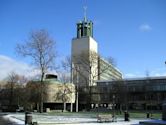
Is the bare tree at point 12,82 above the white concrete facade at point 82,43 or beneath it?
beneath

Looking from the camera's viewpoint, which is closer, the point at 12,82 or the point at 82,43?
the point at 12,82

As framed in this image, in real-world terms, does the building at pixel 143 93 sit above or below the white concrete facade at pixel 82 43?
below

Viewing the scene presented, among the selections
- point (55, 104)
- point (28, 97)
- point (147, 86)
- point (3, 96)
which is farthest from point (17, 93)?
point (147, 86)

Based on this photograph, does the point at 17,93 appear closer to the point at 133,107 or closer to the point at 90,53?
the point at 90,53

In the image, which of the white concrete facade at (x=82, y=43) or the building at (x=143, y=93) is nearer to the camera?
the building at (x=143, y=93)

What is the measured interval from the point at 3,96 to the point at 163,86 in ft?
184

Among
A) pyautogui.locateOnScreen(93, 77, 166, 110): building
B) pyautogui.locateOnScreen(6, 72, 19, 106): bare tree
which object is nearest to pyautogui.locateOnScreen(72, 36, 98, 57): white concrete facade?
pyautogui.locateOnScreen(93, 77, 166, 110): building

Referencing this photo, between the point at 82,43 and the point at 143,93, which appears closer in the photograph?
the point at 143,93

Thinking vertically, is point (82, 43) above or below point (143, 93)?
above

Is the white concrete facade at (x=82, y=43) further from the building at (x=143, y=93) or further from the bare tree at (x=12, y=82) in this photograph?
the bare tree at (x=12, y=82)

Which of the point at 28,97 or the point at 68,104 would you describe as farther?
the point at 68,104

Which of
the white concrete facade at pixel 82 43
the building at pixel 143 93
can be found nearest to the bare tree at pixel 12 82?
the building at pixel 143 93

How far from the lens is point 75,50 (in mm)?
162125

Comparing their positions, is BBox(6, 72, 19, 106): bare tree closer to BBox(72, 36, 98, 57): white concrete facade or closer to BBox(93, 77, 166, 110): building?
BBox(93, 77, 166, 110): building
